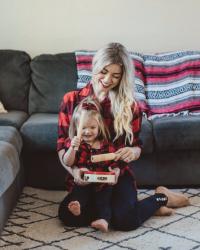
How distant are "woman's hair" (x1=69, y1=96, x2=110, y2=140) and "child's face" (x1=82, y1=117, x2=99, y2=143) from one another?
0.01m

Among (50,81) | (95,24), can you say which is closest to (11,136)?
(50,81)

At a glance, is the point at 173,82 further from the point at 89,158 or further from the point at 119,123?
the point at 89,158

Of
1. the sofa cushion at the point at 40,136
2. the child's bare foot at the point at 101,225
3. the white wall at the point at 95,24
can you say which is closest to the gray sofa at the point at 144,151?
the sofa cushion at the point at 40,136

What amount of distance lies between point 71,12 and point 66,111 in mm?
1263

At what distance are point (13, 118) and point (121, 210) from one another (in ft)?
3.13

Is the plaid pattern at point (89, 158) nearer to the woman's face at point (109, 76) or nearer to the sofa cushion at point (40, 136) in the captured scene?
the woman's face at point (109, 76)

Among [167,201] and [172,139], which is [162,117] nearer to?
[172,139]

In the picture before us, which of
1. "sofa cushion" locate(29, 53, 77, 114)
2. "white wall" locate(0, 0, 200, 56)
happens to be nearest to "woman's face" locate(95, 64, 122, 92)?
"sofa cushion" locate(29, 53, 77, 114)

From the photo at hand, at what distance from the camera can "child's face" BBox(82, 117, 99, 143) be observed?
2.05 metres

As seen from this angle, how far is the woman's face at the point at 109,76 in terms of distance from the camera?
81.0 inches

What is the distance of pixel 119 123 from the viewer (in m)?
2.13

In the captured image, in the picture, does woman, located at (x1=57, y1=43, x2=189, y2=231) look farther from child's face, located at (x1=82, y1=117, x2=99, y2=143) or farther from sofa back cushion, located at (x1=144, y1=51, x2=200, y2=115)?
sofa back cushion, located at (x1=144, y1=51, x2=200, y2=115)

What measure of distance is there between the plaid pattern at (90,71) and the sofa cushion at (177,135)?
1.17 feet

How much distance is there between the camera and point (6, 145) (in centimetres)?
217
